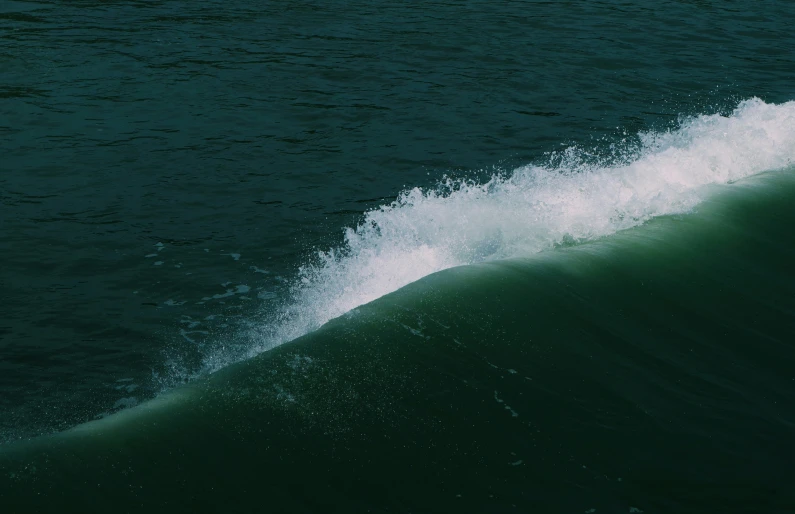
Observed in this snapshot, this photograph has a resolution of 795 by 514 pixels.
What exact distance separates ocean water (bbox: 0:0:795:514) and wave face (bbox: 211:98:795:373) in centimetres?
7

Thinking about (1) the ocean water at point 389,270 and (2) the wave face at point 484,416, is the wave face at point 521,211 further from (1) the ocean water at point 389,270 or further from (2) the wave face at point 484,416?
(2) the wave face at point 484,416

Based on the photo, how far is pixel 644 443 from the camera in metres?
9.80

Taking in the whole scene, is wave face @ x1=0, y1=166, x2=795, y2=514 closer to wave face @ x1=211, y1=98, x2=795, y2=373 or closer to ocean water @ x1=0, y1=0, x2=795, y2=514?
ocean water @ x1=0, y1=0, x2=795, y2=514

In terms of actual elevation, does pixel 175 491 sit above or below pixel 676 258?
below

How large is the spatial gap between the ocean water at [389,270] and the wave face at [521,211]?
7 centimetres

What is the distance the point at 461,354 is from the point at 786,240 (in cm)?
688

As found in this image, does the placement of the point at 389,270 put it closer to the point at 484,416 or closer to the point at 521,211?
the point at 521,211

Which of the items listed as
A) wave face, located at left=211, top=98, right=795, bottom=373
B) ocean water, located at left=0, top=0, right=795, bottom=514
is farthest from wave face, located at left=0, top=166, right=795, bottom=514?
wave face, located at left=211, top=98, right=795, bottom=373

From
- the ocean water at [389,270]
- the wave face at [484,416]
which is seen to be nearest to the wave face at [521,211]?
the ocean water at [389,270]

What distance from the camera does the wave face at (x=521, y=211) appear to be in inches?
530

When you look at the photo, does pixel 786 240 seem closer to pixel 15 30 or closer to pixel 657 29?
pixel 657 29

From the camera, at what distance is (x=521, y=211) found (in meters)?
15.6

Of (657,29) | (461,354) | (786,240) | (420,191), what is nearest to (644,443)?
(461,354)

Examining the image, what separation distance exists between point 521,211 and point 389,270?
3.03 m
